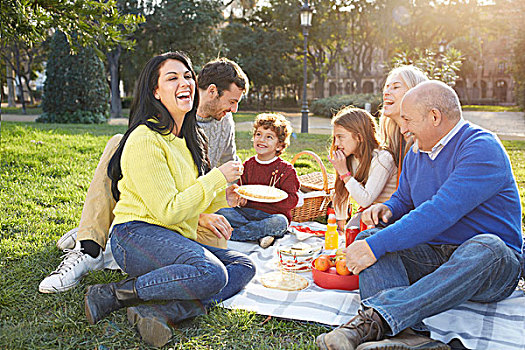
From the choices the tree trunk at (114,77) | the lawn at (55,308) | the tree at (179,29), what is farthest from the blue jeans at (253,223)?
the tree at (179,29)

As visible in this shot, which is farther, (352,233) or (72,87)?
(72,87)

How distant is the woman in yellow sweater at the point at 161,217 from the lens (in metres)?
2.66

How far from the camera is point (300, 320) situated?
2.86 m

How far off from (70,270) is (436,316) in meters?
2.40

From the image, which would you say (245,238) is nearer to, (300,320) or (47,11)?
(300,320)

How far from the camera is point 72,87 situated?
16.4 m

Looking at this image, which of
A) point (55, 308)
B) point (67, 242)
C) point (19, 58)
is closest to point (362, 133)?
point (67, 242)

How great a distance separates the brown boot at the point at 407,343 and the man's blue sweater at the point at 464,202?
0.45 metres

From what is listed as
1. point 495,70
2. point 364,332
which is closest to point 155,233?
point 364,332

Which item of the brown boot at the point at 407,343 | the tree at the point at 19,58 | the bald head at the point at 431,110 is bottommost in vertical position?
the brown boot at the point at 407,343

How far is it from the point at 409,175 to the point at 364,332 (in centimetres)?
120

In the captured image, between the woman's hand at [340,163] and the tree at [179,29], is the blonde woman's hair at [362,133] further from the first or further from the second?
the tree at [179,29]

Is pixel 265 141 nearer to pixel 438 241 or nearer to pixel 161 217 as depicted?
pixel 161 217

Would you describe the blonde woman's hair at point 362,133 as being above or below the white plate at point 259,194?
above
